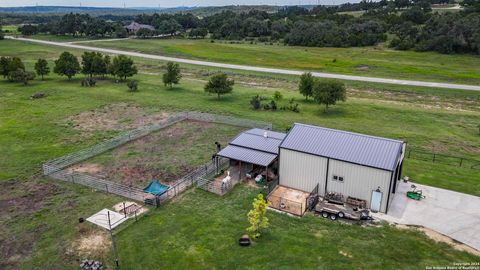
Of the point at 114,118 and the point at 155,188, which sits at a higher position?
the point at 114,118

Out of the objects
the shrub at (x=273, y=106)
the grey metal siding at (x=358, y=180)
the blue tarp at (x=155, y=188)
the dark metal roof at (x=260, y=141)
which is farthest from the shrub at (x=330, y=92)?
the blue tarp at (x=155, y=188)

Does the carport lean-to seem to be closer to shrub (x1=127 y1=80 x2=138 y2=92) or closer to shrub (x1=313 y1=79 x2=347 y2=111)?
shrub (x1=313 y1=79 x2=347 y2=111)

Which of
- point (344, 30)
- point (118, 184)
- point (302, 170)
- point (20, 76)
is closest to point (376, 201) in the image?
point (302, 170)

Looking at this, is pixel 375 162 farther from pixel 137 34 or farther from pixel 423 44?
pixel 137 34

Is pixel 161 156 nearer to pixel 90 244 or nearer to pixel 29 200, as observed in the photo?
pixel 29 200

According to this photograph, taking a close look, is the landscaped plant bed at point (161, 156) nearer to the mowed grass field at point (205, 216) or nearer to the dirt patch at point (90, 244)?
the mowed grass field at point (205, 216)

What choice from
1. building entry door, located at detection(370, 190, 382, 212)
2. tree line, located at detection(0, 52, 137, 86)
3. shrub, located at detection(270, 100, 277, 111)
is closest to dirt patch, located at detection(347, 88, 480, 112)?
shrub, located at detection(270, 100, 277, 111)
